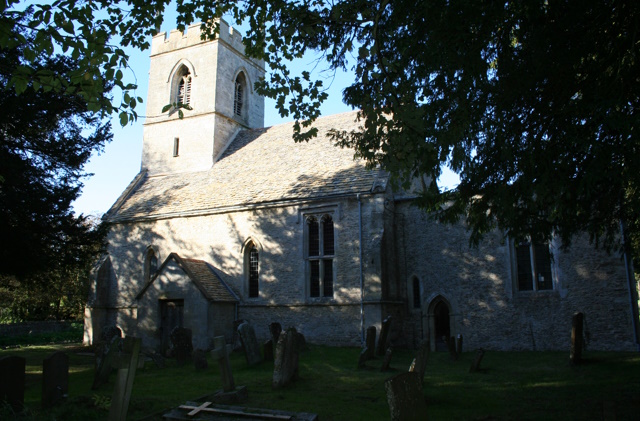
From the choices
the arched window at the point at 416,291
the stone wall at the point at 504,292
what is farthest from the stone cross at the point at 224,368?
the arched window at the point at 416,291

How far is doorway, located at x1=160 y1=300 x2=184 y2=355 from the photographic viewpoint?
59.0 feet

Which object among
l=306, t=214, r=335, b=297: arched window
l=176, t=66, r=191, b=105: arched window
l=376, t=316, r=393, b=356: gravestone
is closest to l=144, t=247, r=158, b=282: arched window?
l=306, t=214, r=335, b=297: arched window

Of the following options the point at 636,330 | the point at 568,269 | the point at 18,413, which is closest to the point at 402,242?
the point at 568,269

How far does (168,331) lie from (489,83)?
14.9 m

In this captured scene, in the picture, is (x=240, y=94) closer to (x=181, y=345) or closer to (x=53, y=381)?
(x=181, y=345)

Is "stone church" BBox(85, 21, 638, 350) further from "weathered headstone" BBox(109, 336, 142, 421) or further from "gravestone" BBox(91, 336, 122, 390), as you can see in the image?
"weathered headstone" BBox(109, 336, 142, 421)

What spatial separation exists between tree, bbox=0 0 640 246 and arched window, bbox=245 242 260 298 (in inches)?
452

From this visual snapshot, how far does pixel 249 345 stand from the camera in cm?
1283

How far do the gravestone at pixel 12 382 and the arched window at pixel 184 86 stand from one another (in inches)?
771

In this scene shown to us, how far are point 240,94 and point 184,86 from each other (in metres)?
2.95

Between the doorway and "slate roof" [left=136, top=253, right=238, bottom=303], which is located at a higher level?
"slate roof" [left=136, top=253, right=238, bottom=303]

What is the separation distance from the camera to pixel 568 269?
15078 mm

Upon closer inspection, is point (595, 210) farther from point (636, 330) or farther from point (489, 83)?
point (636, 330)

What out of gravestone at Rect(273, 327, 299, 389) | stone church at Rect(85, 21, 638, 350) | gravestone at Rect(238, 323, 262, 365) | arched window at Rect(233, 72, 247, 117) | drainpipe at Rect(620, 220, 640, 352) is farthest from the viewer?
arched window at Rect(233, 72, 247, 117)
